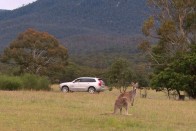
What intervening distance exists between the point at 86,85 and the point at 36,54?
1798 cm

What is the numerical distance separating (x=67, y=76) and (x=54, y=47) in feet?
53.5

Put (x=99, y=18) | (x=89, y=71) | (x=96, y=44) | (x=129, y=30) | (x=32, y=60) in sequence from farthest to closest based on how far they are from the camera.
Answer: (x=99, y=18) < (x=129, y=30) < (x=96, y=44) < (x=89, y=71) < (x=32, y=60)

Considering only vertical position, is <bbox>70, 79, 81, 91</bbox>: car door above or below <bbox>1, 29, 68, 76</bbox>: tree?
below

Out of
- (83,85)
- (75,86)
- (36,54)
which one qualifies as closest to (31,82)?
(75,86)

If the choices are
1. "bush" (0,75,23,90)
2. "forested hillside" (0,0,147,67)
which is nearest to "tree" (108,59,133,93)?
"bush" (0,75,23,90)

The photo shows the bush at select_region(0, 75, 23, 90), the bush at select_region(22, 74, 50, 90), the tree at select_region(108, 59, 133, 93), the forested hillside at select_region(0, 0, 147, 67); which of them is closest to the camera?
the bush at select_region(0, 75, 23, 90)

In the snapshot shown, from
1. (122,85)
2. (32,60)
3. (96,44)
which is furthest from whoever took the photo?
(96,44)

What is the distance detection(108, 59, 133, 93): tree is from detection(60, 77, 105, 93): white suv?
30.7ft

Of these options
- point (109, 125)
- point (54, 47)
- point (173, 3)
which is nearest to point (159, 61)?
point (173, 3)

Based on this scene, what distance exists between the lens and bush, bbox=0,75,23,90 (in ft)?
141

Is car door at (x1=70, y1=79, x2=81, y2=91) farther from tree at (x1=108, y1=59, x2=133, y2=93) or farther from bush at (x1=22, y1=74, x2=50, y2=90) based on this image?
tree at (x1=108, y1=59, x2=133, y2=93)

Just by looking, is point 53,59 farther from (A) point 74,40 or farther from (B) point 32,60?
(A) point 74,40

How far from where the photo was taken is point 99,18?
7431 inches

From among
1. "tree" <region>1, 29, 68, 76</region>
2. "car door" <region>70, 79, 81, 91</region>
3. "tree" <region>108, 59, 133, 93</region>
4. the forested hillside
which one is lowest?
"car door" <region>70, 79, 81, 91</region>
